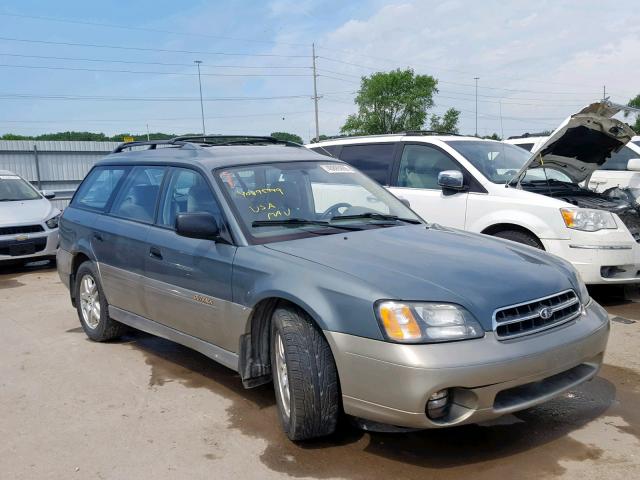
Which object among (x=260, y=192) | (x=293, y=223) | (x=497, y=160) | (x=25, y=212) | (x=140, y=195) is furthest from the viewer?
(x=25, y=212)

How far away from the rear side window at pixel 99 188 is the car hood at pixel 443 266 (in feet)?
7.61

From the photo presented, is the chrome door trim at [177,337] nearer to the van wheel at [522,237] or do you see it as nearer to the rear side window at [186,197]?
the rear side window at [186,197]

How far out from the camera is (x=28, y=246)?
959cm

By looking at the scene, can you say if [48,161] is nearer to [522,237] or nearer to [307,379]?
[522,237]

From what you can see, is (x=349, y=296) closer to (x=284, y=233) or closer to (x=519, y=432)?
(x=284, y=233)

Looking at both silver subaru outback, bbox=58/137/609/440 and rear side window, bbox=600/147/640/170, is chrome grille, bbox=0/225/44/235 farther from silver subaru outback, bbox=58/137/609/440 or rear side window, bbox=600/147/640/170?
rear side window, bbox=600/147/640/170

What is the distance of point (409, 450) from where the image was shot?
11.2 feet

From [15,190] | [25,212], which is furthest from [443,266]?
[15,190]

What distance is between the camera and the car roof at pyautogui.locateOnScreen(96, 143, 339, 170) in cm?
444

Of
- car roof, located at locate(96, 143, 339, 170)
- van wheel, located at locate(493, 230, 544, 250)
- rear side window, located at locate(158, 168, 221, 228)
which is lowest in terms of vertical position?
van wheel, located at locate(493, 230, 544, 250)

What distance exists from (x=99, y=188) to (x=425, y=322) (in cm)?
377

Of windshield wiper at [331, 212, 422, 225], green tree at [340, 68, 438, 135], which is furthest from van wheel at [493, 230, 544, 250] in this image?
green tree at [340, 68, 438, 135]

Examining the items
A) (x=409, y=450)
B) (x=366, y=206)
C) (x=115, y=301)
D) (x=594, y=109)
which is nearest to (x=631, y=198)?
(x=594, y=109)

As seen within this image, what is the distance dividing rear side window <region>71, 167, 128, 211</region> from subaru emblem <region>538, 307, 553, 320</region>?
367cm
